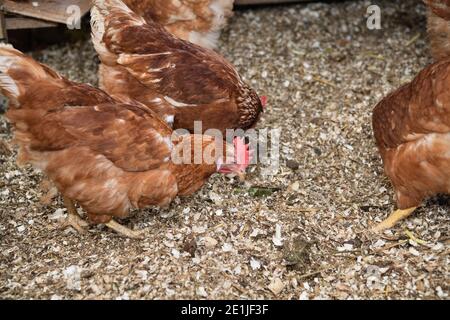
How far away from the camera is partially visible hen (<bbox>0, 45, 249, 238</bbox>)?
262cm

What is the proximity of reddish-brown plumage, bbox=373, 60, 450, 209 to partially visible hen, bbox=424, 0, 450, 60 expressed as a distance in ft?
2.75

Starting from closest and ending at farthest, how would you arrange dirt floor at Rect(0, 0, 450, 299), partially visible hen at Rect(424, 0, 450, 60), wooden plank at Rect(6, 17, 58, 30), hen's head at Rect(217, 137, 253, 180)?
1. dirt floor at Rect(0, 0, 450, 299)
2. hen's head at Rect(217, 137, 253, 180)
3. partially visible hen at Rect(424, 0, 450, 60)
4. wooden plank at Rect(6, 17, 58, 30)

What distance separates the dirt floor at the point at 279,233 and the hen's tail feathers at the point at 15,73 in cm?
82

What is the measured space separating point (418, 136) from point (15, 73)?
1903 mm

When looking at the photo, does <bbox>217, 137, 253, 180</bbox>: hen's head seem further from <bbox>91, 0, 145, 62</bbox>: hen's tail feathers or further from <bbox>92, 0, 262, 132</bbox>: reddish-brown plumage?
<bbox>91, 0, 145, 62</bbox>: hen's tail feathers

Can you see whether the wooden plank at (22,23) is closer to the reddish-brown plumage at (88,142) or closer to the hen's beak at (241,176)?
the reddish-brown plumage at (88,142)

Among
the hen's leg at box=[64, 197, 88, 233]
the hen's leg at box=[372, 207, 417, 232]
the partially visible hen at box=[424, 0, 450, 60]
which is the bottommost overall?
the hen's leg at box=[64, 197, 88, 233]

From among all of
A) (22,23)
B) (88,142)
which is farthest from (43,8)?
(88,142)

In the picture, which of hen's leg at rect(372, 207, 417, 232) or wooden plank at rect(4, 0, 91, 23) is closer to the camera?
hen's leg at rect(372, 207, 417, 232)

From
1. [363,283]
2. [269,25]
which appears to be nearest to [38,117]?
[363,283]

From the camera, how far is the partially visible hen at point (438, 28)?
339 cm

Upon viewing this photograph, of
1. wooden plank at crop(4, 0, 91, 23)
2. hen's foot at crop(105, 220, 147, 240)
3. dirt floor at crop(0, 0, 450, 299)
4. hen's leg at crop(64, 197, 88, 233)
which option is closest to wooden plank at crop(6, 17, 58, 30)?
wooden plank at crop(4, 0, 91, 23)
